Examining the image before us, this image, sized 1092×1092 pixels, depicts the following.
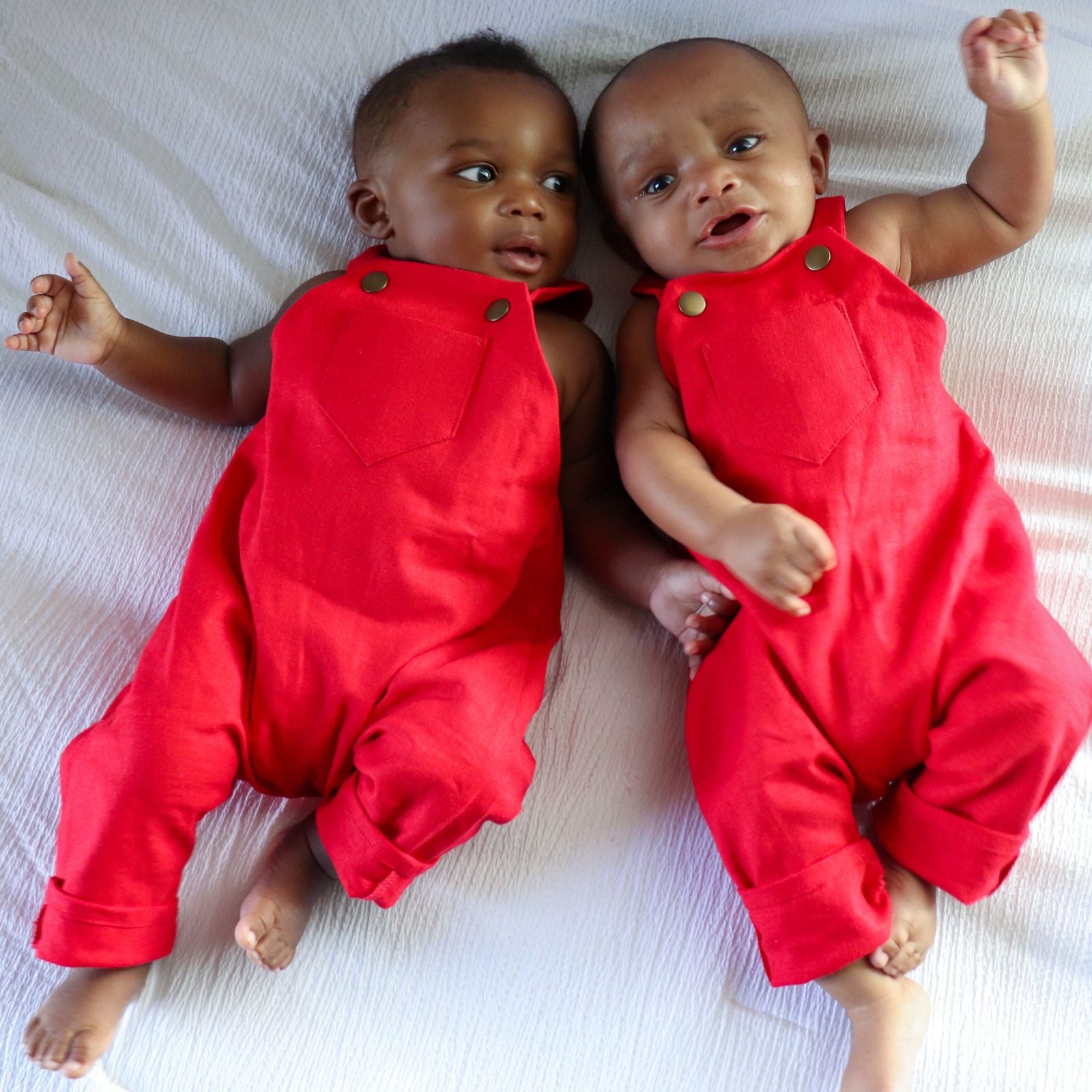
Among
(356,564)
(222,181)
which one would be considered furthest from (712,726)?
(222,181)

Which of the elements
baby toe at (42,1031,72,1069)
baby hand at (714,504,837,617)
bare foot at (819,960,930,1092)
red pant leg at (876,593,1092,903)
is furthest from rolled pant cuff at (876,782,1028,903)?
baby toe at (42,1031,72,1069)

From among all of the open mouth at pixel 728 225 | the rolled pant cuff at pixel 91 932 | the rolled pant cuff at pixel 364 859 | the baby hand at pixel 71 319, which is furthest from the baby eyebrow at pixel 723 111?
the rolled pant cuff at pixel 91 932

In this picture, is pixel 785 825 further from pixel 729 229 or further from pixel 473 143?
pixel 473 143

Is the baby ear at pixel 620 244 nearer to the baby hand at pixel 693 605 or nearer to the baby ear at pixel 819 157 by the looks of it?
the baby ear at pixel 819 157

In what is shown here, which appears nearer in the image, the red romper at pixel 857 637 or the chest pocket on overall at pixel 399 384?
the red romper at pixel 857 637

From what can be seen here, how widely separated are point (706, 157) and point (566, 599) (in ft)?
1.61

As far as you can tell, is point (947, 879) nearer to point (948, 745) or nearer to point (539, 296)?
point (948, 745)

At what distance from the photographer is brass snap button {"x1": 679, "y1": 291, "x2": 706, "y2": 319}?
1.17m

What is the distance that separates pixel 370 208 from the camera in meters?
1.31

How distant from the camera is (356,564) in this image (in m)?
1.12

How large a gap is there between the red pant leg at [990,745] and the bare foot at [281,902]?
56 cm

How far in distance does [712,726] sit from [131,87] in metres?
1.07

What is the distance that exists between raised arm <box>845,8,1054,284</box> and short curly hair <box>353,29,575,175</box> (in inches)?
15.0

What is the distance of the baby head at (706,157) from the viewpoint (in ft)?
3.86
